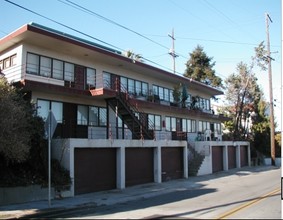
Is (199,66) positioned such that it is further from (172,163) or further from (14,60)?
(14,60)

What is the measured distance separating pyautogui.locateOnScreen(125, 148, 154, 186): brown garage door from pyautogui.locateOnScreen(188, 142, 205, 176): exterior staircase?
6.14 meters

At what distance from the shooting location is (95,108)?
2572 centimetres

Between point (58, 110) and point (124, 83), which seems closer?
point (58, 110)

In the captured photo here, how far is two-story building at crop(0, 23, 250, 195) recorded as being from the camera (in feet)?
67.2

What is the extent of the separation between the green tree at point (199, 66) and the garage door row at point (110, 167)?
106ft

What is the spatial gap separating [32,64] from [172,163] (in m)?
12.2

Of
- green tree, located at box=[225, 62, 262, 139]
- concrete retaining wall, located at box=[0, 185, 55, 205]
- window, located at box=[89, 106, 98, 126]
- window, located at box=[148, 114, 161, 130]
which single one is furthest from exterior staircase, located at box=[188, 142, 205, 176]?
green tree, located at box=[225, 62, 262, 139]

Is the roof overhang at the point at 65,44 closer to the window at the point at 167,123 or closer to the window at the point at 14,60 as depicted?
the window at the point at 14,60

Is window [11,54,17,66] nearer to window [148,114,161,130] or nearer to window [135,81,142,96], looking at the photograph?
window [135,81,142,96]

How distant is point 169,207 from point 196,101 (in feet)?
85.5

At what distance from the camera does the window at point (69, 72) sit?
24.2 metres

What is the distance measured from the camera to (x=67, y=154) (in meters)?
19.0

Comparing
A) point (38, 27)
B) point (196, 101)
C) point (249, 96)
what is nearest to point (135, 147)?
point (38, 27)

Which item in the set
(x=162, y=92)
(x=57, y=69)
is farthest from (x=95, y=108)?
(x=162, y=92)
